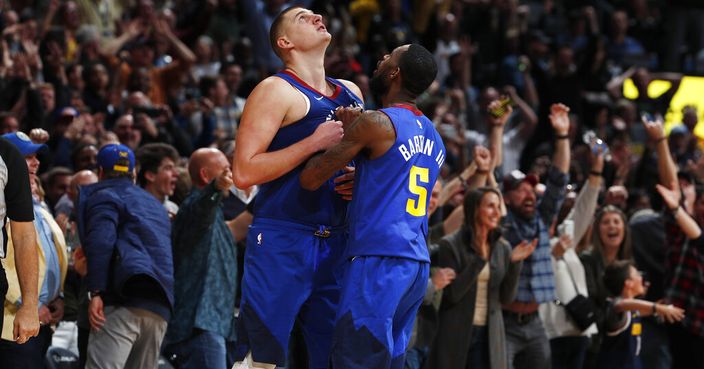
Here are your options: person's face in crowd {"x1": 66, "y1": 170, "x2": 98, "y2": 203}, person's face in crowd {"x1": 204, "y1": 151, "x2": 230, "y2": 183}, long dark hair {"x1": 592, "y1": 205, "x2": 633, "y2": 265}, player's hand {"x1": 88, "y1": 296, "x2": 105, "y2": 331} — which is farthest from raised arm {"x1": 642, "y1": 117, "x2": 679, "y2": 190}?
player's hand {"x1": 88, "y1": 296, "x2": 105, "y2": 331}

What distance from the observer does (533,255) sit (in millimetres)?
9102

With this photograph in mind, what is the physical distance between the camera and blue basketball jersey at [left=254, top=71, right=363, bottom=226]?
18.4 ft

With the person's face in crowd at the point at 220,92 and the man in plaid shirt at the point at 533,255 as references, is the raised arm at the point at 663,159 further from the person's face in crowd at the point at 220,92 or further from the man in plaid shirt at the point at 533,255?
the person's face in crowd at the point at 220,92

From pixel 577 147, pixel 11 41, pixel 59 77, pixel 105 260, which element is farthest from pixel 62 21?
pixel 105 260

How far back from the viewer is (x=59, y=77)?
11.4 metres

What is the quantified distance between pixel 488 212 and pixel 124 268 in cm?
284

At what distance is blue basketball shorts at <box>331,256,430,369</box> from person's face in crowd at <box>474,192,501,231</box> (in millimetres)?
3157

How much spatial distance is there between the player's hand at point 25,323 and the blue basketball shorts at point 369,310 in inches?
56.2

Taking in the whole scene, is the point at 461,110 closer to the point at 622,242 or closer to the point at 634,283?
the point at 622,242

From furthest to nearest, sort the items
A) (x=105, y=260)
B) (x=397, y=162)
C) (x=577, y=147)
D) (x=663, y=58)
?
(x=663, y=58) → (x=577, y=147) → (x=105, y=260) → (x=397, y=162)

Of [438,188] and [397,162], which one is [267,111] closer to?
[397,162]

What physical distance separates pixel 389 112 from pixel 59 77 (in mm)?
6690

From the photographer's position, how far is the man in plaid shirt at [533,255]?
29.1ft

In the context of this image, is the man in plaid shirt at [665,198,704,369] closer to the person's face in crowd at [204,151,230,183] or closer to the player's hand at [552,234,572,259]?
the player's hand at [552,234,572,259]
